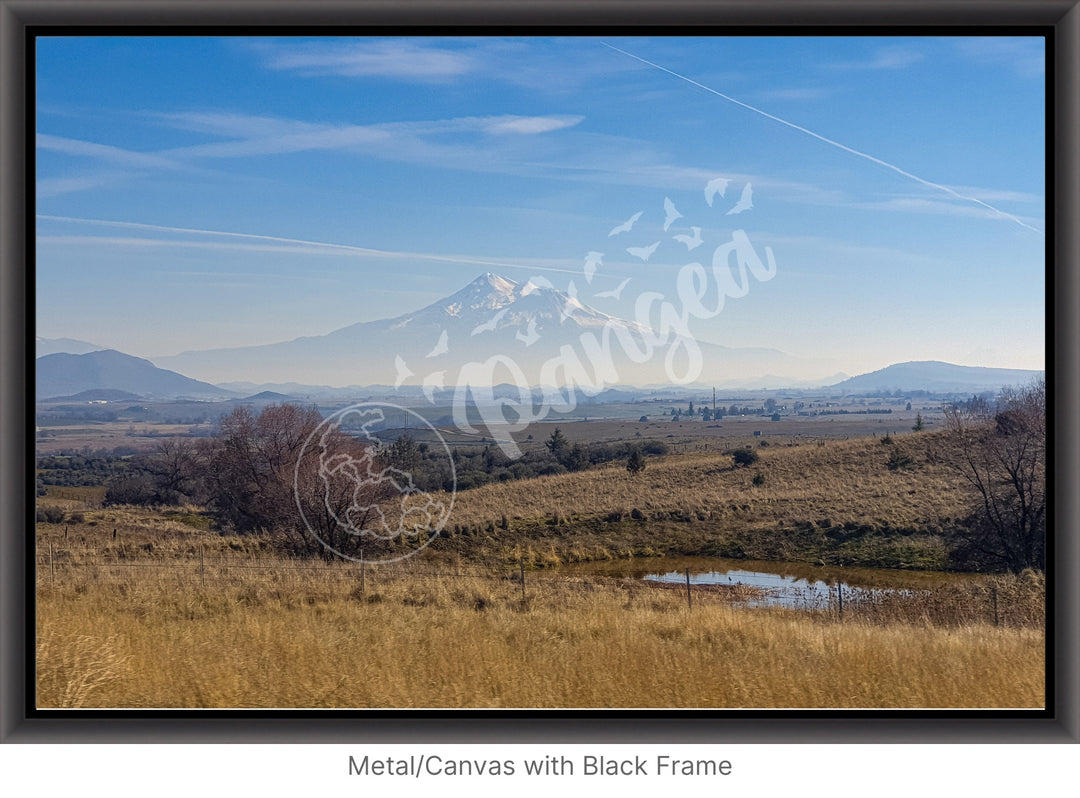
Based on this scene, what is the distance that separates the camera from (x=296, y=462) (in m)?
17.0

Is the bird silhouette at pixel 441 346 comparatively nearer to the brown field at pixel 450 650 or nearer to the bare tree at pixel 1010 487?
the brown field at pixel 450 650

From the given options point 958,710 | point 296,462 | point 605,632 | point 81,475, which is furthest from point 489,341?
point 81,475

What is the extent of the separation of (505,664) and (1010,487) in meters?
24.7

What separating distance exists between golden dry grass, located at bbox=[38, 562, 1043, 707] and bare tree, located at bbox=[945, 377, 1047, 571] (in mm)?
16171

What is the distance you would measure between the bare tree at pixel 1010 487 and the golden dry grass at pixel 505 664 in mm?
16171

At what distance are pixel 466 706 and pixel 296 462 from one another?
45.0ft

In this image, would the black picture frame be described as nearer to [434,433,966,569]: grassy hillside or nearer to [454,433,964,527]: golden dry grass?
[434,433,966,569]: grassy hillside

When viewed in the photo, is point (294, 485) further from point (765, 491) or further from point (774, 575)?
point (765, 491)

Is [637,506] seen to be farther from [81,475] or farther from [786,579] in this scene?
[81,475]

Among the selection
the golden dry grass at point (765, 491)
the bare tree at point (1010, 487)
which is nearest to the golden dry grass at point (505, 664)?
the bare tree at point (1010, 487)

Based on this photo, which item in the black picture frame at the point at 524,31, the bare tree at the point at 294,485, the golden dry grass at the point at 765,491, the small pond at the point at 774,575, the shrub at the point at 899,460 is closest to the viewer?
the black picture frame at the point at 524,31

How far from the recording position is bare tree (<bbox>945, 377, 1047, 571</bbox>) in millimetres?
20562

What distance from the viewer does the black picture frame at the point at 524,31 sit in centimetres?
379

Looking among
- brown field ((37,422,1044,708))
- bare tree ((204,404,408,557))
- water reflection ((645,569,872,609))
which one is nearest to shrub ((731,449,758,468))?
water reflection ((645,569,872,609))
